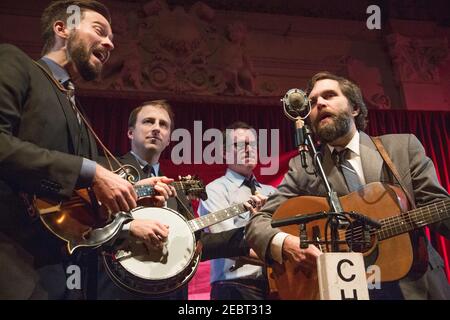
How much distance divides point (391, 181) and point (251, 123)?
296cm

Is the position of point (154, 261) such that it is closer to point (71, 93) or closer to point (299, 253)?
point (299, 253)

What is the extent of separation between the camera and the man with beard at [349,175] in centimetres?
206

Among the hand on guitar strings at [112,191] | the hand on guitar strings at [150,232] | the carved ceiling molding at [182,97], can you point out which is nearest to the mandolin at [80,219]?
the hand on guitar strings at [112,191]

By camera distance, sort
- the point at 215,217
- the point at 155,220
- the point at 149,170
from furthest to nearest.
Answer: the point at 149,170 < the point at 215,217 < the point at 155,220

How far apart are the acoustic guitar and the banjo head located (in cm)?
48

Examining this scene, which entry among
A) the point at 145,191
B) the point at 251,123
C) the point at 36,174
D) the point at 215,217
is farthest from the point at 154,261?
the point at 251,123

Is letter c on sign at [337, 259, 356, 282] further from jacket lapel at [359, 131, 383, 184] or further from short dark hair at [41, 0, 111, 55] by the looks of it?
short dark hair at [41, 0, 111, 55]

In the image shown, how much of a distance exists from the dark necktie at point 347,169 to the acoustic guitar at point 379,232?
0.22 feet

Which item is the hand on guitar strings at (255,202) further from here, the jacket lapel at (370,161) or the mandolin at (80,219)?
the mandolin at (80,219)

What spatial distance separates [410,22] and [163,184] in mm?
4860

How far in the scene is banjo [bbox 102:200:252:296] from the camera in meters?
2.32

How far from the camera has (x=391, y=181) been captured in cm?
224

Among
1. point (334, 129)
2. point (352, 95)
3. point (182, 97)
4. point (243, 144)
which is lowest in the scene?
point (334, 129)

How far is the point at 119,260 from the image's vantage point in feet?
7.69
